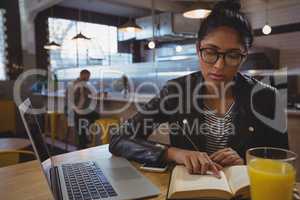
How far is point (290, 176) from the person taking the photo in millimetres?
674

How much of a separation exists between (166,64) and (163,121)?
543 centimetres

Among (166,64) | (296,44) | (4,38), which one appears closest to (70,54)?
(4,38)

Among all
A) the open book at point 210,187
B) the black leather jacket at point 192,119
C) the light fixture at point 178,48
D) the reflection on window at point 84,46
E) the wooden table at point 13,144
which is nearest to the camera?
the open book at point 210,187

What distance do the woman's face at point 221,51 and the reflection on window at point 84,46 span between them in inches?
274

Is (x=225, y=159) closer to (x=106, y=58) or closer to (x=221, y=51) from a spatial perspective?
(x=221, y=51)

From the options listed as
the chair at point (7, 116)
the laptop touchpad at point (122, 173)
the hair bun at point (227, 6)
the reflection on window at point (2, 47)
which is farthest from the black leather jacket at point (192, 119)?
the reflection on window at point (2, 47)

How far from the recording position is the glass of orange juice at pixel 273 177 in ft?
2.20

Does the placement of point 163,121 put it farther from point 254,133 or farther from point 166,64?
point 166,64

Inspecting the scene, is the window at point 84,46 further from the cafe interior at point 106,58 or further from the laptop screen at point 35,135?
the laptop screen at point 35,135

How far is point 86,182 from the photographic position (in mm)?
985

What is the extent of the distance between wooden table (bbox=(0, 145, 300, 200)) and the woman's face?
56 centimetres

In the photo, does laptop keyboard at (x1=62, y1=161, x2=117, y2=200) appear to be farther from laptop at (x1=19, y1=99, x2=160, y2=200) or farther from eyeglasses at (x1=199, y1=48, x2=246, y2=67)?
eyeglasses at (x1=199, y1=48, x2=246, y2=67)

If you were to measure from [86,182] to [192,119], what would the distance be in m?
0.74

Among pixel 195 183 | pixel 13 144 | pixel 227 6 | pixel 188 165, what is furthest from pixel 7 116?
pixel 195 183
